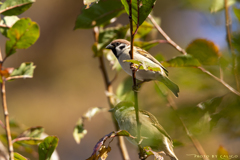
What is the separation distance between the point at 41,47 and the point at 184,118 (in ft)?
15.3

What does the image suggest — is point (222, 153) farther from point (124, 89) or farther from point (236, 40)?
point (124, 89)

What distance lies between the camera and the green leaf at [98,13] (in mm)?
1680

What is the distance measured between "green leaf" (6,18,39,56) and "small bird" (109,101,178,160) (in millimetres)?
611

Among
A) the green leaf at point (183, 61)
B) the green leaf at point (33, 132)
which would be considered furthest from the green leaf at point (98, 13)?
the green leaf at point (33, 132)

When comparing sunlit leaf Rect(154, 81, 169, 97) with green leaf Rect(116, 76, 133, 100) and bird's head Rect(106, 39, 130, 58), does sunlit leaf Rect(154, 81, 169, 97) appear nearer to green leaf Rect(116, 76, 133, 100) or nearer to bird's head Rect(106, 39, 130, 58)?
green leaf Rect(116, 76, 133, 100)

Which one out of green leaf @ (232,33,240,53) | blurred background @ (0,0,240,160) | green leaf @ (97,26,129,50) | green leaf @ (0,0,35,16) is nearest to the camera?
green leaf @ (232,33,240,53)

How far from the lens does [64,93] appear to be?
4863 mm

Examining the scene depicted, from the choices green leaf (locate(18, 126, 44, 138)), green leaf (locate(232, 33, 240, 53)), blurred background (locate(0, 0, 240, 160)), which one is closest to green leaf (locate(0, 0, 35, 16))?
green leaf (locate(18, 126, 44, 138))

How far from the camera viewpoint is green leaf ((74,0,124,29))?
168cm

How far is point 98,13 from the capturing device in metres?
1.69

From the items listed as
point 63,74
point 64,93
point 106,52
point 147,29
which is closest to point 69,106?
point 64,93

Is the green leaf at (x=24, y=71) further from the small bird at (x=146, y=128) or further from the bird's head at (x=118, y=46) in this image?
the bird's head at (x=118, y=46)

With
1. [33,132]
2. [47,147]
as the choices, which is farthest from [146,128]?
[33,132]

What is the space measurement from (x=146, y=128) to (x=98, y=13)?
0.80 metres
